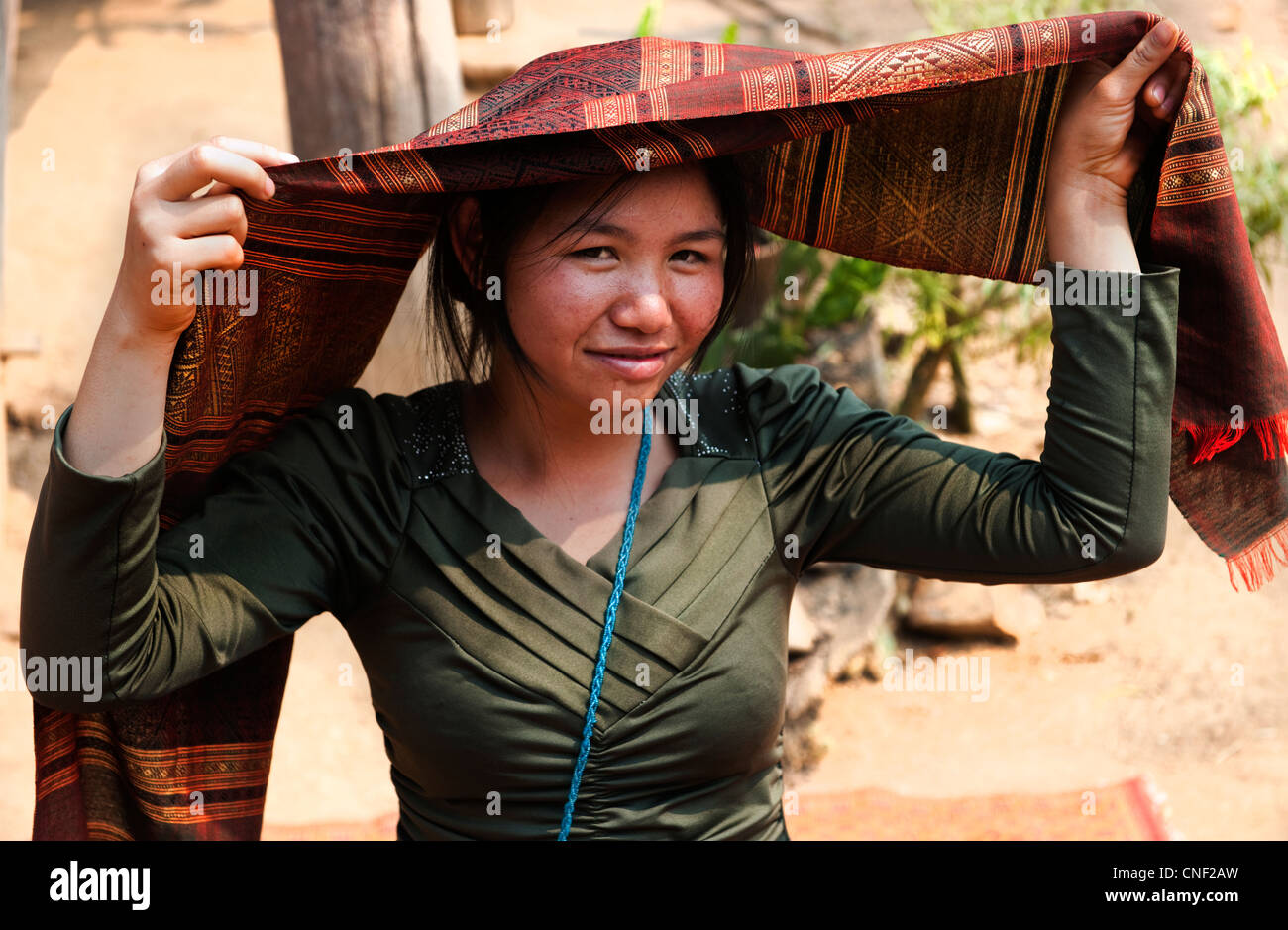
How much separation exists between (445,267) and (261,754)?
747mm

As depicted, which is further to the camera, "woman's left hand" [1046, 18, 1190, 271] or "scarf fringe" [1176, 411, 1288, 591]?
"scarf fringe" [1176, 411, 1288, 591]

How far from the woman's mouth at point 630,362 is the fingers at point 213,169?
431 mm

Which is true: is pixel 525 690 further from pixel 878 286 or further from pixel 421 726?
pixel 878 286

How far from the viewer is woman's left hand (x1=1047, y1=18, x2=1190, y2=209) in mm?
1574

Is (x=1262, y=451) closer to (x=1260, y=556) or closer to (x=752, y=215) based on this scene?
(x=1260, y=556)

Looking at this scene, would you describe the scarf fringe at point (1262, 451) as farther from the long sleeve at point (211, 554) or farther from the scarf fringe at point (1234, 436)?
the long sleeve at point (211, 554)

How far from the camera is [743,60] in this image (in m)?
1.63

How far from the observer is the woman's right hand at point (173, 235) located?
135cm

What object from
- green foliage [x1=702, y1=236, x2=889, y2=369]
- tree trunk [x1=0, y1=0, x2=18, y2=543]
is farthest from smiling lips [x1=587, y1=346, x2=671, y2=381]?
green foliage [x1=702, y1=236, x2=889, y2=369]

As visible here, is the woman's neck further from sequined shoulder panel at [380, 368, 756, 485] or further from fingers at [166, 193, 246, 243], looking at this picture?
fingers at [166, 193, 246, 243]

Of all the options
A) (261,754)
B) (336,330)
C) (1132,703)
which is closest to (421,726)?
(261,754)

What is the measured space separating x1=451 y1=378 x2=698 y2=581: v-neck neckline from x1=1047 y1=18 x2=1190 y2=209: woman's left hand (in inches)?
24.1

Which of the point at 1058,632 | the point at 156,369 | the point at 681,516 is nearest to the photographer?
the point at 156,369

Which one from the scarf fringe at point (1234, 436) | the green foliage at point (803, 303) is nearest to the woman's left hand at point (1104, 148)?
the scarf fringe at point (1234, 436)
